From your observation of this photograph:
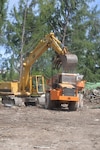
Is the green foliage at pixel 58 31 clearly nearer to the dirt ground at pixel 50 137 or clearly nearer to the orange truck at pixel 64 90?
the orange truck at pixel 64 90

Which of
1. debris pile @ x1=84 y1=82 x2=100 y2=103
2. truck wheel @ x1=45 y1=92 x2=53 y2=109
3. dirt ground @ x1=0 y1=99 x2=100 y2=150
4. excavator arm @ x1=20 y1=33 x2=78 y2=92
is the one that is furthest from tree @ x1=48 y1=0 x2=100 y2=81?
dirt ground @ x1=0 y1=99 x2=100 y2=150

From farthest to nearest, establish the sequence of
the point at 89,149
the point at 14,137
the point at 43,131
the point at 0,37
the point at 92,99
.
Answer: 1. the point at 0,37
2. the point at 92,99
3. the point at 43,131
4. the point at 14,137
5. the point at 89,149

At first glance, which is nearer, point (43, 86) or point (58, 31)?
point (43, 86)

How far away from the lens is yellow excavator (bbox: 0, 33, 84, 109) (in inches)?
891

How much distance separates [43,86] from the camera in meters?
26.2

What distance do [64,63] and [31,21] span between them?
30.9m

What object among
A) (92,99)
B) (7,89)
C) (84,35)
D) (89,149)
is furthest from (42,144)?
(84,35)

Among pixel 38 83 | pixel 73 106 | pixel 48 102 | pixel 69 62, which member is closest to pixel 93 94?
pixel 38 83

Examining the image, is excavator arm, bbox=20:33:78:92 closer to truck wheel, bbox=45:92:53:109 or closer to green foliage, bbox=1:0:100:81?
truck wheel, bbox=45:92:53:109

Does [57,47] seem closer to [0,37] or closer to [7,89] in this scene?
[7,89]

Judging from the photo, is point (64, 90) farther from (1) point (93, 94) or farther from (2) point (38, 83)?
(1) point (93, 94)

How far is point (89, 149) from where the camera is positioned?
9.59m

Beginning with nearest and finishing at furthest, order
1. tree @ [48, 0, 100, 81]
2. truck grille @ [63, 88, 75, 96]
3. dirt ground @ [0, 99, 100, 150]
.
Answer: dirt ground @ [0, 99, 100, 150] < truck grille @ [63, 88, 75, 96] < tree @ [48, 0, 100, 81]

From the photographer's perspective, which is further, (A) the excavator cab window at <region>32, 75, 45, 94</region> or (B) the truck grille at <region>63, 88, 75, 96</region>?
(A) the excavator cab window at <region>32, 75, 45, 94</region>
